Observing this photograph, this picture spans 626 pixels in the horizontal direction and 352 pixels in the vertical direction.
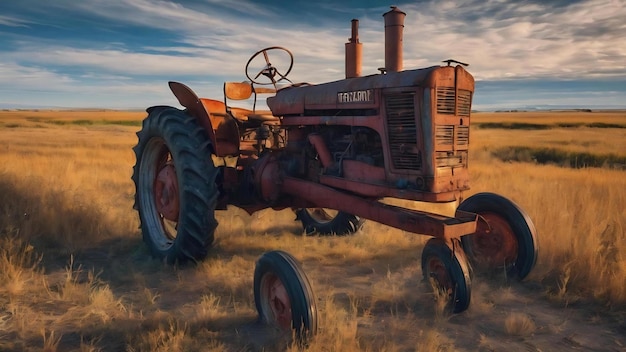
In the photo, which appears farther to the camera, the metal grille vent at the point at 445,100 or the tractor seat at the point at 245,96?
the tractor seat at the point at 245,96

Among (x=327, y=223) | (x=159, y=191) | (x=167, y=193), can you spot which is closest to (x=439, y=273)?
(x=327, y=223)

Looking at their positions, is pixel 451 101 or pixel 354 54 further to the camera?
pixel 354 54

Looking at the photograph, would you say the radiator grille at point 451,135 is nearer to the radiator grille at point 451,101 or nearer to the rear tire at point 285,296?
the radiator grille at point 451,101

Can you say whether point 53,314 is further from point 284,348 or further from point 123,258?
point 284,348

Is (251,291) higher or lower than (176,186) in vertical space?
lower

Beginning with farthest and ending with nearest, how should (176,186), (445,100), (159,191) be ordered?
(159,191)
(176,186)
(445,100)

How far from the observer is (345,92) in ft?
14.1

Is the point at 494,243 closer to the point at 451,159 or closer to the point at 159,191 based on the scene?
the point at 451,159

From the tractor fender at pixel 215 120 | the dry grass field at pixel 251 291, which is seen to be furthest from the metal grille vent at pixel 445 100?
the tractor fender at pixel 215 120

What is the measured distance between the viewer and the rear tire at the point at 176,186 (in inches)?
183

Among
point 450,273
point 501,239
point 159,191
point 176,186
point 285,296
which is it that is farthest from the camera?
point 159,191

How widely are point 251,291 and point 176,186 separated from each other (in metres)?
1.59

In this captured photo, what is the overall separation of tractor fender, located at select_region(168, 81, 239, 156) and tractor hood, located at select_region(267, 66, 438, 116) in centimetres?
52

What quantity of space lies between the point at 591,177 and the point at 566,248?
5.95 m
